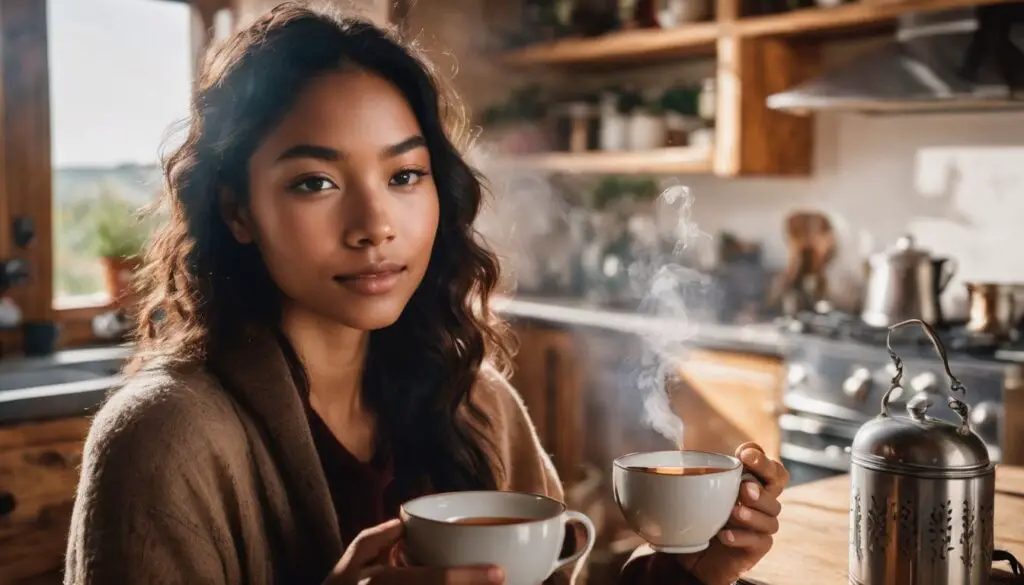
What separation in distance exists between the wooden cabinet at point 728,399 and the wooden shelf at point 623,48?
1.09 m

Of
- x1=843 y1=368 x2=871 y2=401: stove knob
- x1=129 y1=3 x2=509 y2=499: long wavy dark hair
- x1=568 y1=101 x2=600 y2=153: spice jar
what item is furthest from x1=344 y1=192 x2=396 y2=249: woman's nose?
x1=568 y1=101 x2=600 y2=153: spice jar

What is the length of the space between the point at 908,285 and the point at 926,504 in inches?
79.0

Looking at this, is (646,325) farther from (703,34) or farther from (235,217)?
(235,217)

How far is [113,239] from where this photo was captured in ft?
11.1

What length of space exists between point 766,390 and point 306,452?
208cm

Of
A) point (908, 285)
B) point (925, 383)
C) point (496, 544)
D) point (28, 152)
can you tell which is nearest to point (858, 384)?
point (925, 383)

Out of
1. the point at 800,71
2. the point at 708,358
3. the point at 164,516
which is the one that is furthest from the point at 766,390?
the point at 164,516

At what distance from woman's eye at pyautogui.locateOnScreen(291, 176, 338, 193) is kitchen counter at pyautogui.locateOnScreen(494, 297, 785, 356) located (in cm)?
207

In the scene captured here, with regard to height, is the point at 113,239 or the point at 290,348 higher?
the point at 113,239

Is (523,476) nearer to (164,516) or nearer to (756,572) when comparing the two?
(756,572)

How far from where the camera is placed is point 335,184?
109cm

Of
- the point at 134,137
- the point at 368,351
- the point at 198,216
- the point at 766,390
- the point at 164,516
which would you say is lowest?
the point at 766,390

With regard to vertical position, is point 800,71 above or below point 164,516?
above

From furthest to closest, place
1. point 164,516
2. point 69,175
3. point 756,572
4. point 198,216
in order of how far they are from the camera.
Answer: point 69,175 → point 198,216 → point 756,572 → point 164,516
